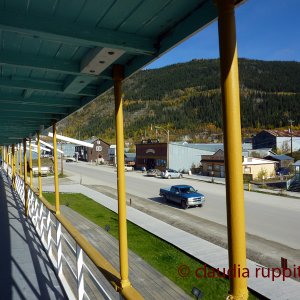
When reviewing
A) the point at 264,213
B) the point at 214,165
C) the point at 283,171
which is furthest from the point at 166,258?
the point at 283,171

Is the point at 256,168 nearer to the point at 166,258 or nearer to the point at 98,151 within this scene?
the point at 166,258

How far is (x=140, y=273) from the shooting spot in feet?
28.6

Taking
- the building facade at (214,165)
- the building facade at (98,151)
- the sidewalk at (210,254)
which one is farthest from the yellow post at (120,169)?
the building facade at (98,151)

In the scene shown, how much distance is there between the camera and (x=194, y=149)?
49344 mm

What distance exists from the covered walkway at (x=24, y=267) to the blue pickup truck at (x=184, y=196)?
12851mm

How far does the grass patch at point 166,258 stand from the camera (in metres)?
8.23

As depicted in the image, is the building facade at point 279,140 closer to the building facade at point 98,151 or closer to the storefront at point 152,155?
the storefront at point 152,155

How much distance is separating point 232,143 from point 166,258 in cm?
940

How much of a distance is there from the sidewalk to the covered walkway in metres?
4.66

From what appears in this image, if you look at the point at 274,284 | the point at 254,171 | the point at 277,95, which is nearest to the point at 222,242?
the point at 274,284

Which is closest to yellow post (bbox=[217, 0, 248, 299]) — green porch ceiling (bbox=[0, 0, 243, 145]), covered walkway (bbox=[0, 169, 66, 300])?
green porch ceiling (bbox=[0, 0, 243, 145])

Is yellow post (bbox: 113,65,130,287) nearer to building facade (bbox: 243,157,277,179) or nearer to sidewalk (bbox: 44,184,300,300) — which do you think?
sidewalk (bbox: 44,184,300,300)

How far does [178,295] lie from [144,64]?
19.3 feet

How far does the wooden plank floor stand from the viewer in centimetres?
753
